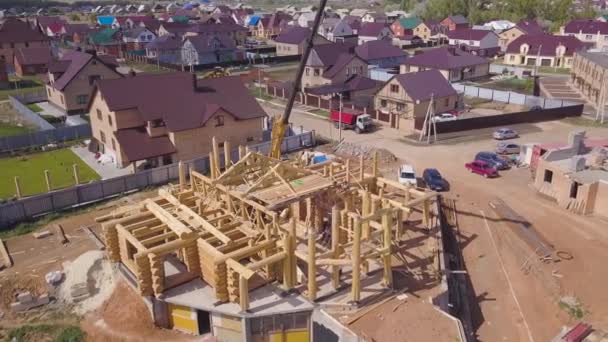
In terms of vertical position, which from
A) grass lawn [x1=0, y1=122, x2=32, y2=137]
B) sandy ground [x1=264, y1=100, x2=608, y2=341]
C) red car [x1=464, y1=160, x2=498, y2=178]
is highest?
grass lawn [x1=0, y1=122, x2=32, y2=137]

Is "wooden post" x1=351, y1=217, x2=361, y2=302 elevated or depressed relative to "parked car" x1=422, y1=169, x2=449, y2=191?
elevated

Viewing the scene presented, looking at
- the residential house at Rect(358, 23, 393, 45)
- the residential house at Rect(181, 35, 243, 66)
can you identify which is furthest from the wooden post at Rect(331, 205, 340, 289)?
the residential house at Rect(358, 23, 393, 45)

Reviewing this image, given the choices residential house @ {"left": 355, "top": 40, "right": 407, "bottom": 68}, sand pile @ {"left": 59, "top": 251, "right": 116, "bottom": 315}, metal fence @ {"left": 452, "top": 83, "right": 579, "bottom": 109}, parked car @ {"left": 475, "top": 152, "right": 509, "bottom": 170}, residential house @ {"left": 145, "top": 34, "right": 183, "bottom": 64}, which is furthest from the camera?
residential house @ {"left": 145, "top": 34, "right": 183, "bottom": 64}

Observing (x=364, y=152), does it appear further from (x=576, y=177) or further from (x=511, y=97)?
(x=511, y=97)

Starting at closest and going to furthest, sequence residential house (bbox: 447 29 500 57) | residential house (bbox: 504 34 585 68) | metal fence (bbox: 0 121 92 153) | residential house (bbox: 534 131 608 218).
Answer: residential house (bbox: 534 131 608 218)
metal fence (bbox: 0 121 92 153)
residential house (bbox: 504 34 585 68)
residential house (bbox: 447 29 500 57)

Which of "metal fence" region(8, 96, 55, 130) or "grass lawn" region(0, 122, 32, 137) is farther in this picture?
"metal fence" region(8, 96, 55, 130)

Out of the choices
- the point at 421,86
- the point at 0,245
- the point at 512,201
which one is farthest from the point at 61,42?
the point at 512,201

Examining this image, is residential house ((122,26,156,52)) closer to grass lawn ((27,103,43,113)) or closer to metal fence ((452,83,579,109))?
grass lawn ((27,103,43,113))

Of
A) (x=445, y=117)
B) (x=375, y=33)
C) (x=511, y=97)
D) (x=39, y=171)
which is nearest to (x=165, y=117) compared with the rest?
(x=39, y=171)
